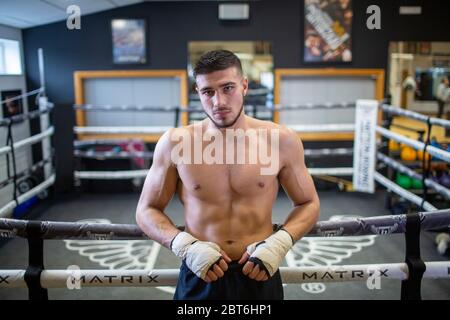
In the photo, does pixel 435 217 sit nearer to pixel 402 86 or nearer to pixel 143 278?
pixel 143 278

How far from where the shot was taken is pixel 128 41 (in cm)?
534

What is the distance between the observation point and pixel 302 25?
211 inches

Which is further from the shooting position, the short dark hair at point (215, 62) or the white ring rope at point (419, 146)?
the white ring rope at point (419, 146)

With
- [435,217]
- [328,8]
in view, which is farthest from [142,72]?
[435,217]

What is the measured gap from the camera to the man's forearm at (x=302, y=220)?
145cm

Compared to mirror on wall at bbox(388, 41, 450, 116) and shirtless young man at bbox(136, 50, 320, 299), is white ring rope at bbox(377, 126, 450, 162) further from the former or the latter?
mirror on wall at bbox(388, 41, 450, 116)

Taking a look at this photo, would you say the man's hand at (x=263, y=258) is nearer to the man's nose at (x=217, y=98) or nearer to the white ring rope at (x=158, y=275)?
the white ring rope at (x=158, y=275)

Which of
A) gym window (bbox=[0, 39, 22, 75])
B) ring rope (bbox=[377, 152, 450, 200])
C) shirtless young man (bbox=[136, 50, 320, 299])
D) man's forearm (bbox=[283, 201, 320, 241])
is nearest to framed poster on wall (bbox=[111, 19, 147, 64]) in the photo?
gym window (bbox=[0, 39, 22, 75])

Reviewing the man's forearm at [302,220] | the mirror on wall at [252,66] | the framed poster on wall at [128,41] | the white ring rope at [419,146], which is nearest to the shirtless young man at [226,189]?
the man's forearm at [302,220]

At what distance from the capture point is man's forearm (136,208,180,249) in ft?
4.68

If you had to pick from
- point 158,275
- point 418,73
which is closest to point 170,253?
point 158,275

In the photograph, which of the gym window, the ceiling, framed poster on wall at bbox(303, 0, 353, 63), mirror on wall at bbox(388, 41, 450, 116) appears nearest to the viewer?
the gym window

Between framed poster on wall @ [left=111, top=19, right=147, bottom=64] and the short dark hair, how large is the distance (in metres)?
4.19

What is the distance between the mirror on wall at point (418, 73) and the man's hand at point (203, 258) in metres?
8.00
